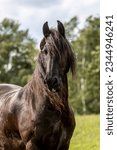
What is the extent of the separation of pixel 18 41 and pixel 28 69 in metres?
4.96

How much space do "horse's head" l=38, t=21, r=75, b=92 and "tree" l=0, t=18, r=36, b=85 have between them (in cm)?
4647

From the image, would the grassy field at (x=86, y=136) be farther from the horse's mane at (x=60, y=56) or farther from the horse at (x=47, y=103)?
the horse's mane at (x=60, y=56)

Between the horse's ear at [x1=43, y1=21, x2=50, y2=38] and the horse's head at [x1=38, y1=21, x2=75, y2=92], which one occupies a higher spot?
the horse's ear at [x1=43, y1=21, x2=50, y2=38]

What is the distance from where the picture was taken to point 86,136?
14.6m

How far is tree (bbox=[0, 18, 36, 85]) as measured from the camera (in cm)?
5538

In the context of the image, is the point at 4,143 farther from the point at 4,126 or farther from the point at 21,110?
the point at 21,110

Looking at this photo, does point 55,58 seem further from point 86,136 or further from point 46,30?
point 86,136

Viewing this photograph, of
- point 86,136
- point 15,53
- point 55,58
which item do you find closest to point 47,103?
point 55,58

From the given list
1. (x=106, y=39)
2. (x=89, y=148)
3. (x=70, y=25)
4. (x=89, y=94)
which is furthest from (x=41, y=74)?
(x=70, y=25)

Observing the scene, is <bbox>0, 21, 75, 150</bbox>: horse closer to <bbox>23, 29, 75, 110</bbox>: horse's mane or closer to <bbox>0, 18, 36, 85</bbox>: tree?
<bbox>23, 29, 75, 110</bbox>: horse's mane

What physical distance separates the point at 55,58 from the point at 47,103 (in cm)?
63

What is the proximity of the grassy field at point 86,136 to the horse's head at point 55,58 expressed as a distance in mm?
6523

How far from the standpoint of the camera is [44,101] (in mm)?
5719

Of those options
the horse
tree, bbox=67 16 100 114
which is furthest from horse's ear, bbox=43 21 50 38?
tree, bbox=67 16 100 114
